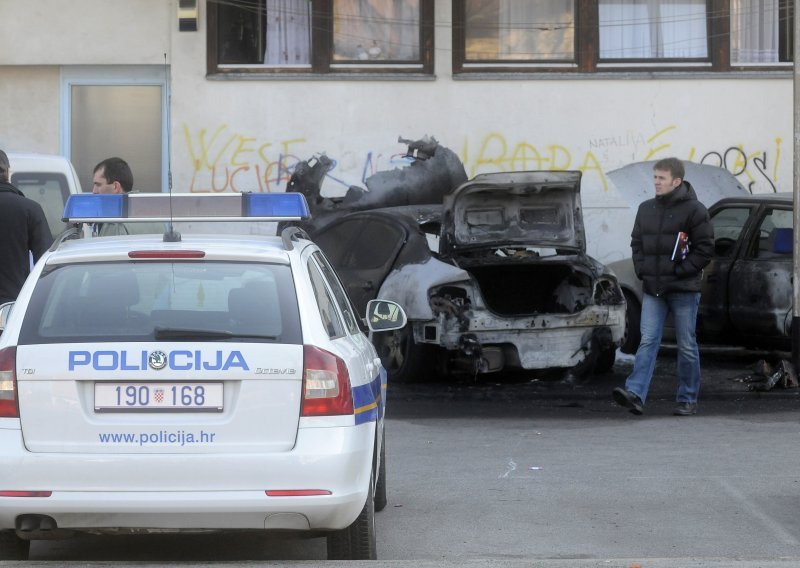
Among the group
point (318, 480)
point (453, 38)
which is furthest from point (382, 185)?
point (318, 480)

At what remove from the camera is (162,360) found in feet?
17.4

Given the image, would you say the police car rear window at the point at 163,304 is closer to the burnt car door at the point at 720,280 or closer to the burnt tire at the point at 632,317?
the burnt car door at the point at 720,280

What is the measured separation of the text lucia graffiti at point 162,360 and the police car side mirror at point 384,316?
1480mm

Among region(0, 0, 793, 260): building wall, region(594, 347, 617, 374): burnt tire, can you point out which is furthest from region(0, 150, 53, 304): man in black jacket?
region(0, 0, 793, 260): building wall

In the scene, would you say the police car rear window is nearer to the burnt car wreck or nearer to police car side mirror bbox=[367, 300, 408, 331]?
police car side mirror bbox=[367, 300, 408, 331]

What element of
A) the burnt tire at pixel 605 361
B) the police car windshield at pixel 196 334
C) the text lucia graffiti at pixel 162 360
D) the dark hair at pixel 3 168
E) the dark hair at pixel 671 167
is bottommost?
the burnt tire at pixel 605 361

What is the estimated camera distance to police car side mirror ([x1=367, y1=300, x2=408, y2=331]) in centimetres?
670

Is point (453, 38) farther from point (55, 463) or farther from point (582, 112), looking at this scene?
point (55, 463)

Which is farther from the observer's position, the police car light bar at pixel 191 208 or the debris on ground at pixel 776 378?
the debris on ground at pixel 776 378

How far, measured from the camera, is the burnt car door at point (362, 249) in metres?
12.1

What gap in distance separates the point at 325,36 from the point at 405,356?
5.91 metres

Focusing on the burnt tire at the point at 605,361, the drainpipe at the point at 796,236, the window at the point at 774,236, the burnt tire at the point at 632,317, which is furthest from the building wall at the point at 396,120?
the drainpipe at the point at 796,236

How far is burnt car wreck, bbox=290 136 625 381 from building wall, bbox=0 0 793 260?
367cm

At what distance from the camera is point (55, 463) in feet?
17.0
